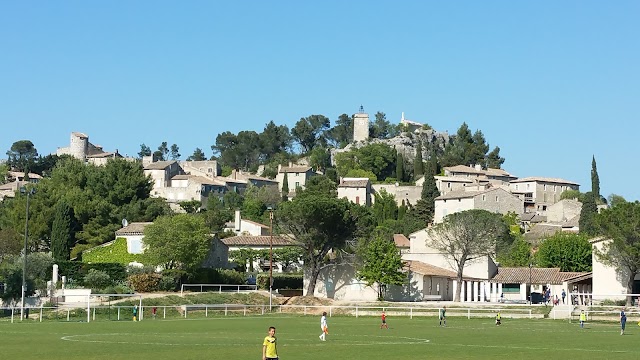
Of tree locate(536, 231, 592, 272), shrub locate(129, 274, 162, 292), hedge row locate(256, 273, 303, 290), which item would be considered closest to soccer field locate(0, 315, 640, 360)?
shrub locate(129, 274, 162, 292)

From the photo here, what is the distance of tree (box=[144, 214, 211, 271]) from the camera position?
90500 millimetres

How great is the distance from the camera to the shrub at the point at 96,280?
3302 inches

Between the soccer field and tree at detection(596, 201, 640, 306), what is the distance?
21572 millimetres

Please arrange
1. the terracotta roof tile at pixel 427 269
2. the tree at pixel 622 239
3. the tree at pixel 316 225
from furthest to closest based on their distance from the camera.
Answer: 1. the terracotta roof tile at pixel 427 269
2. the tree at pixel 316 225
3. the tree at pixel 622 239

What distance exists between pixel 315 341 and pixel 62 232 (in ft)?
214

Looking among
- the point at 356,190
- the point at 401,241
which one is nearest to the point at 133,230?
the point at 401,241

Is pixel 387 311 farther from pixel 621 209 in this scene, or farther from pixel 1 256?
pixel 1 256

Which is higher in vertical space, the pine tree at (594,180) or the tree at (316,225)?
the pine tree at (594,180)

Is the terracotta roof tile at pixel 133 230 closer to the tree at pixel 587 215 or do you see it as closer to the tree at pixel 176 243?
the tree at pixel 176 243

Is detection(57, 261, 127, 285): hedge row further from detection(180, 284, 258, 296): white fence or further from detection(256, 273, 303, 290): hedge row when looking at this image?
detection(256, 273, 303, 290): hedge row

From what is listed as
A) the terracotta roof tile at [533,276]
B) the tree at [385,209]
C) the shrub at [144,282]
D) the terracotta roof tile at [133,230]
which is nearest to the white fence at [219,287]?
the shrub at [144,282]

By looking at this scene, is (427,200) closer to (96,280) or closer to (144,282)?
(144,282)

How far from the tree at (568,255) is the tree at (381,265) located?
33262 mm

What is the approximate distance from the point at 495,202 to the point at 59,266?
9869cm
